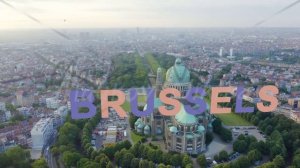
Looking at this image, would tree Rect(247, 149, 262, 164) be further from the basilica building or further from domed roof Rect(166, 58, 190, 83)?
domed roof Rect(166, 58, 190, 83)

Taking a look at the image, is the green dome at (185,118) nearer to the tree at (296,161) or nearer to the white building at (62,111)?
the tree at (296,161)

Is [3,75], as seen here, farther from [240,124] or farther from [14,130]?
[240,124]

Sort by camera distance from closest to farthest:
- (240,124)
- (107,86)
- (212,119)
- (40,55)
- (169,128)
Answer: (169,128) < (212,119) < (240,124) < (107,86) < (40,55)

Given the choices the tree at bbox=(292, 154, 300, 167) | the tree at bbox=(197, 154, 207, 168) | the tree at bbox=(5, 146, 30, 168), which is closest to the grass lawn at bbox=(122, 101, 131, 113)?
the tree at bbox=(197, 154, 207, 168)

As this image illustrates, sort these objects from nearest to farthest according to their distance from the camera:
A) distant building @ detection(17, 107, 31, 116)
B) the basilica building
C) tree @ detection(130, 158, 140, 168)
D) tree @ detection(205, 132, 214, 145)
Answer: tree @ detection(130, 158, 140, 168) < the basilica building < tree @ detection(205, 132, 214, 145) < distant building @ detection(17, 107, 31, 116)

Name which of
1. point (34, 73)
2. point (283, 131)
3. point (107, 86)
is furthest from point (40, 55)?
point (283, 131)
